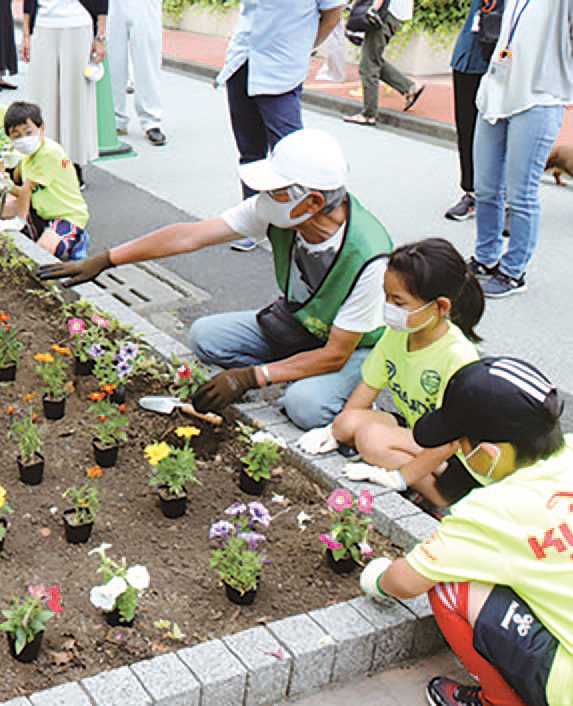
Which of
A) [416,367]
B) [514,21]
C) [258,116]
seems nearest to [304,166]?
[416,367]

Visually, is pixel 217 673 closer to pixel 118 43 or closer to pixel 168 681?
pixel 168 681

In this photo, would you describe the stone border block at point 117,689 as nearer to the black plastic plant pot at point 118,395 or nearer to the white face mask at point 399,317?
the white face mask at point 399,317

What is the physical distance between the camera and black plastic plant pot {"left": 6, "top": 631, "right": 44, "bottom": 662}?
8.28 ft

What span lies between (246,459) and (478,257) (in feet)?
9.41

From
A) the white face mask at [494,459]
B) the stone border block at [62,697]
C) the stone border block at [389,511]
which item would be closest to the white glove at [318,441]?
the stone border block at [389,511]

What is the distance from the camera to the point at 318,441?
3533mm

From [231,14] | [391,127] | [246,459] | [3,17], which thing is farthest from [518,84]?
[231,14]

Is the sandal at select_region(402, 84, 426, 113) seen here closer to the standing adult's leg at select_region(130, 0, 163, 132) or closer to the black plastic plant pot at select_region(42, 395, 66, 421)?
the standing adult's leg at select_region(130, 0, 163, 132)

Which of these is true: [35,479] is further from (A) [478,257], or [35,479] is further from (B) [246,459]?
(A) [478,257]

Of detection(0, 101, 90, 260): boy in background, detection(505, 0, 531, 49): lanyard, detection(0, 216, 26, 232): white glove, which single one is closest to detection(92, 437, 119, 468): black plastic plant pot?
detection(0, 101, 90, 260): boy in background

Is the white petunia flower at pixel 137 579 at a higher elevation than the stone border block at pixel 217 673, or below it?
higher

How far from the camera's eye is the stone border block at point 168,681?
2408 mm

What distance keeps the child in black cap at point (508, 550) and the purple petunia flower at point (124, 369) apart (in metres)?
1.61

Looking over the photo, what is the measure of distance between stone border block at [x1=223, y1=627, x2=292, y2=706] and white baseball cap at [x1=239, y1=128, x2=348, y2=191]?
1.64 meters
